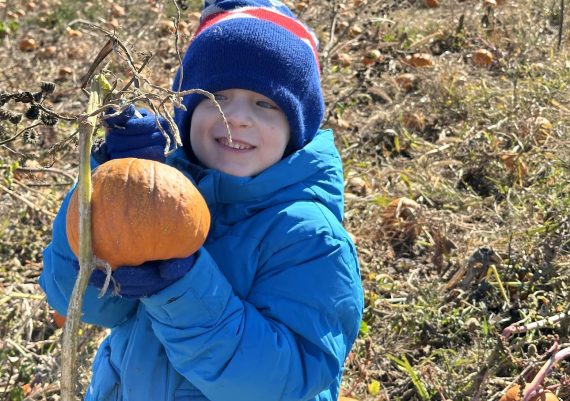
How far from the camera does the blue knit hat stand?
188cm

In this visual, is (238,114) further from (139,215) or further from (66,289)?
(66,289)

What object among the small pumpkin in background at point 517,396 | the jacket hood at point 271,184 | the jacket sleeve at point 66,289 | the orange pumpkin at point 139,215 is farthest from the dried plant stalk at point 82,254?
the small pumpkin in background at point 517,396

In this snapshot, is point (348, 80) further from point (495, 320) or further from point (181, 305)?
point (181, 305)

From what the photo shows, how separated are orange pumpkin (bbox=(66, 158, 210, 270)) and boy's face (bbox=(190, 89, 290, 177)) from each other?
0.30m

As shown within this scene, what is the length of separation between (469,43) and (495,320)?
3514 millimetres

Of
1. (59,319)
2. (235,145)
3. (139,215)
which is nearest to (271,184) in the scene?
(235,145)

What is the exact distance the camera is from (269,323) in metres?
1.68

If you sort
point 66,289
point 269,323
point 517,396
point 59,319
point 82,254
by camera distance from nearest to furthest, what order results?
point 82,254, point 269,323, point 66,289, point 517,396, point 59,319

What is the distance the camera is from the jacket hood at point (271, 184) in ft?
5.94

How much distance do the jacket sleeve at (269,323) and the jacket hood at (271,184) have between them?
14 centimetres

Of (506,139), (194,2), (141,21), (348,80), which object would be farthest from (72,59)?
(506,139)

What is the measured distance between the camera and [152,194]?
4.99 feet

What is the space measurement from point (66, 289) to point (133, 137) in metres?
0.39

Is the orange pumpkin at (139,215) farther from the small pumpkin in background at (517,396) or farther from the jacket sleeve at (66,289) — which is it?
the small pumpkin in background at (517,396)
